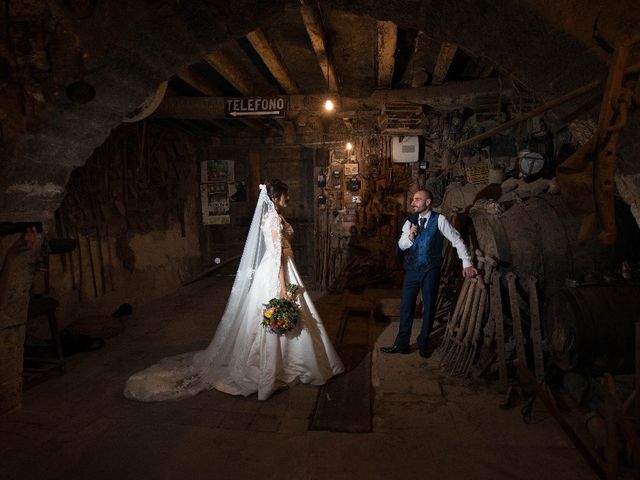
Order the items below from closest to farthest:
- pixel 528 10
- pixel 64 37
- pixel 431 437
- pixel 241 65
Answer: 1. pixel 528 10
2. pixel 64 37
3. pixel 431 437
4. pixel 241 65

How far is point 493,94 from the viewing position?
6.39 meters

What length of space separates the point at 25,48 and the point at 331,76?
433cm

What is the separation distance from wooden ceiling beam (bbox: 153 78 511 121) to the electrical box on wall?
1.14 m

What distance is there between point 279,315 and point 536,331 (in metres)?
2.91

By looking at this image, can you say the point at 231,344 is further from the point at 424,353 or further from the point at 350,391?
the point at 424,353

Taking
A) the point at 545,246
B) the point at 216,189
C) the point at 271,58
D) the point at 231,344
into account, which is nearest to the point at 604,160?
the point at 545,246

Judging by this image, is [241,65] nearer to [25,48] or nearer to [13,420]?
[25,48]

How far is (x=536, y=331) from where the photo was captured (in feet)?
13.5

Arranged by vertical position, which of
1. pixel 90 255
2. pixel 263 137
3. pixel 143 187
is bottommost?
pixel 90 255

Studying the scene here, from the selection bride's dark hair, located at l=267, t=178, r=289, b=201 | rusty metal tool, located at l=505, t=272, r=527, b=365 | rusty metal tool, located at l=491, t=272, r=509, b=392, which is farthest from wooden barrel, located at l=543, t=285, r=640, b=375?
bride's dark hair, located at l=267, t=178, r=289, b=201

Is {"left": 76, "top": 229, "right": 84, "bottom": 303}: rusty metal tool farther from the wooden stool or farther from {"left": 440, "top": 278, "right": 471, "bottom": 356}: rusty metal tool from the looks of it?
{"left": 440, "top": 278, "right": 471, "bottom": 356}: rusty metal tool

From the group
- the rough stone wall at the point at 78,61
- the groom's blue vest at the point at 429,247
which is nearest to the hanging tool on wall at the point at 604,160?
the rough stone wall at the point at 78,61

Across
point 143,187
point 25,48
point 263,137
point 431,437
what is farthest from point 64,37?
point 263,137

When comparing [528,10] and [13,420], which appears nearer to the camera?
[528,10]
